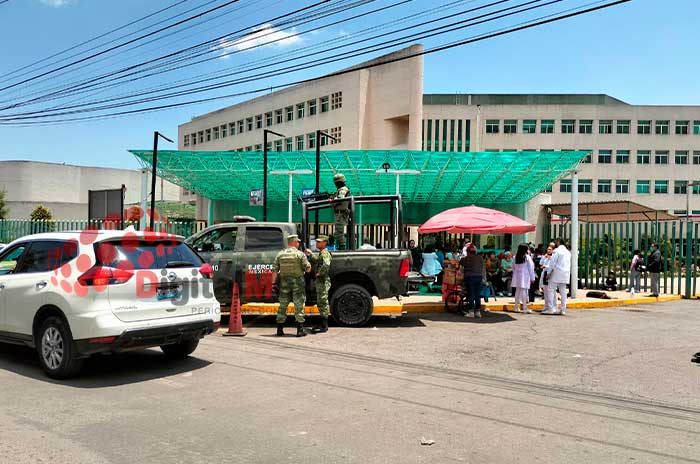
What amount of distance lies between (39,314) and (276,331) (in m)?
4.51

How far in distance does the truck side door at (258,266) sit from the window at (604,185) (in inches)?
2219

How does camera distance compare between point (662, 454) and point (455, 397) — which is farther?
point (455, 397)

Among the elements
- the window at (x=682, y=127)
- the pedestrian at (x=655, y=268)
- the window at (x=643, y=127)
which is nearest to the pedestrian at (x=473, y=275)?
the pedestrian at (x=655, y=268)

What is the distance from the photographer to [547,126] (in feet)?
192

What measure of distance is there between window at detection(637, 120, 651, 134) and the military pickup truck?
57197 millimetres

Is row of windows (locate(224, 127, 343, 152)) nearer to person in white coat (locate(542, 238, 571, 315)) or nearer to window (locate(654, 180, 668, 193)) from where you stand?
person in white coat (locate(542, 238, 571, 315))

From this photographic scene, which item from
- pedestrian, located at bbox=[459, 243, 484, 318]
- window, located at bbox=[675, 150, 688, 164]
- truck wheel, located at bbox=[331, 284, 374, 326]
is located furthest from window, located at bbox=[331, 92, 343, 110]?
window, located at bbox=[675, 150, 688, 164]

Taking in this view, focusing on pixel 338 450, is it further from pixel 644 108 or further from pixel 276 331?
pixel 644 108

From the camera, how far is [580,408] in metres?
5.70

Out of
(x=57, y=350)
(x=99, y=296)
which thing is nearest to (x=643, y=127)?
(x=99, y=296)

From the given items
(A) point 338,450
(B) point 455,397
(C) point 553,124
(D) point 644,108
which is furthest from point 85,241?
(D) point 644,108

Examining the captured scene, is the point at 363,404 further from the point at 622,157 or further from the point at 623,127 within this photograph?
the point at 623,127

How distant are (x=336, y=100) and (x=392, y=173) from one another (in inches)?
909

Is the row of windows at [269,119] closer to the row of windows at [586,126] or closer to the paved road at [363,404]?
the row of windows at [586,126]
